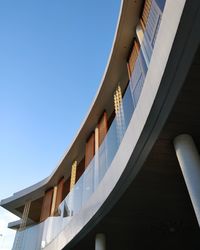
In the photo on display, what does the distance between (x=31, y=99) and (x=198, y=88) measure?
1003 cm

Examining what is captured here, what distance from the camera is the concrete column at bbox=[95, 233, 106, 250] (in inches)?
219

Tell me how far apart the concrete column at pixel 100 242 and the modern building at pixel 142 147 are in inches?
0.8

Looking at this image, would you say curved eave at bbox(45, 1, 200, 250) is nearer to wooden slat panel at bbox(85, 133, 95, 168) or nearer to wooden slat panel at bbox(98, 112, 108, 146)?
wooden slat panel at bbox(98, 112, 108, 146)

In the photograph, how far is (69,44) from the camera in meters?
11.3

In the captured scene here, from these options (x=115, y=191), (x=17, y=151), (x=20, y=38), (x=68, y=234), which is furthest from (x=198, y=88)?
(x=17, y=151)

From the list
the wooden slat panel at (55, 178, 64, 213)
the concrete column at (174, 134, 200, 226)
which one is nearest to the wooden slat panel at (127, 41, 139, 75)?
the concrete column at (174, 134, 200, 226)

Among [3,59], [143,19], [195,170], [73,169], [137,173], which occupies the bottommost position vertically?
[195,170]

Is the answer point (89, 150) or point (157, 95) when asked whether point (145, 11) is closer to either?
Answer: point (157, 95)

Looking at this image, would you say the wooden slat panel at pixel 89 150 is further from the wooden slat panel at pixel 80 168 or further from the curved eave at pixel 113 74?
the wooden slat panel at pixel 80 168

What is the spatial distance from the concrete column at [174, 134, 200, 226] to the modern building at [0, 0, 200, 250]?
12mm

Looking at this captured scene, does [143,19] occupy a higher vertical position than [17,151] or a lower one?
lower

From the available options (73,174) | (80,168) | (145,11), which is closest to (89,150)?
(73,174)

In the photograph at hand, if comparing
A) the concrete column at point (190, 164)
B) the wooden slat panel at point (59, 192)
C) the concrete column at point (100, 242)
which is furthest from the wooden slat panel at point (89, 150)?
the concrete column at point (190, 164)

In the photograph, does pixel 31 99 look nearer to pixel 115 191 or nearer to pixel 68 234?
pixel 68 234
